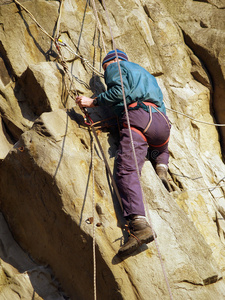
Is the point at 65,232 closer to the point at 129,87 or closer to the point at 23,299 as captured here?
the point at 23,299

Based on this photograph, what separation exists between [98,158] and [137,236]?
1206 mm

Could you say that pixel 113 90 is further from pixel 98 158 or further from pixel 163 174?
pixel 163 174

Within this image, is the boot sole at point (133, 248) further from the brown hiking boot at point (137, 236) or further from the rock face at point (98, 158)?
the rock face at point (98, 158)

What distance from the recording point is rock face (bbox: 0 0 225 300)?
13.9 feet

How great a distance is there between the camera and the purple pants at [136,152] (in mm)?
4238

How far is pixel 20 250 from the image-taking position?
5.29 metres

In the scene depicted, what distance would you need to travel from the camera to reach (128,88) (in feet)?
15.7

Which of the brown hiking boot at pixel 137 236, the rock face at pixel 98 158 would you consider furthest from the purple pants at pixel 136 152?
the rock face at pixel 98 158

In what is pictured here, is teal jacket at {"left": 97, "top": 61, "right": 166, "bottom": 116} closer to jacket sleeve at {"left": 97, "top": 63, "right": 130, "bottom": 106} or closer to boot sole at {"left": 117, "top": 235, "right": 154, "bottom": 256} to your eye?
jacket sleeve at {"left": 97, "top": 63, "right": 130, "bottom": 106}

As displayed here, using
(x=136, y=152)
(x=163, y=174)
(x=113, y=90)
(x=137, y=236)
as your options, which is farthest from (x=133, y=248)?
(x=113, y=90)

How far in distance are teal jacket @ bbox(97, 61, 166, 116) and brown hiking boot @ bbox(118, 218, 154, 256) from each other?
1.52 meters

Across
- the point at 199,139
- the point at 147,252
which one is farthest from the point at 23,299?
the point at 199,139

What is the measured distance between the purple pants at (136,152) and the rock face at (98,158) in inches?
9.2

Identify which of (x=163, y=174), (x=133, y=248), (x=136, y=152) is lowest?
(x=133, y=248)
